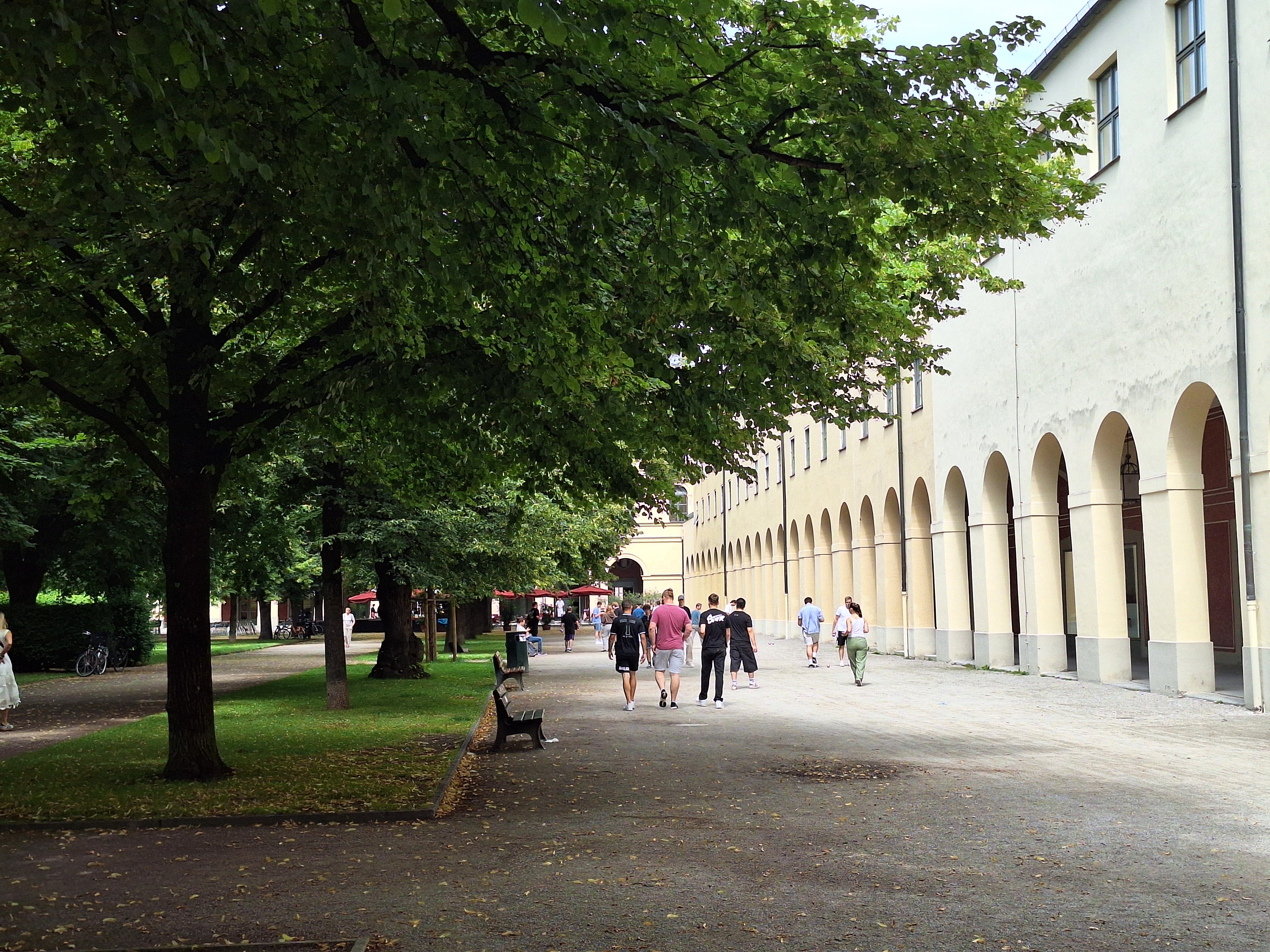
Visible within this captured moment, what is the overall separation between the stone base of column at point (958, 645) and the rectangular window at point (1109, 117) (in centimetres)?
1303

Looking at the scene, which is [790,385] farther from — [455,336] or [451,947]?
[451,947]

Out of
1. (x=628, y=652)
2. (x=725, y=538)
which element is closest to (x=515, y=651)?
(x=628, y=652)

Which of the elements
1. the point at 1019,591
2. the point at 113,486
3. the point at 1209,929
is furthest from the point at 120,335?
the point at 1019,591

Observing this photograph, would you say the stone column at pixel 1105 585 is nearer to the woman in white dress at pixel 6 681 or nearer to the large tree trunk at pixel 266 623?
the woman in white dress at pixel 6 681

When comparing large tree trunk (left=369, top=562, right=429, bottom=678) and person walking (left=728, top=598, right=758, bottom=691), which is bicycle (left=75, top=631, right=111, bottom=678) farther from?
person walking (left=728, top=598, right=758, bottom=691)

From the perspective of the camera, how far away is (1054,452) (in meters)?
26.4

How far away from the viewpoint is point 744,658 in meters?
24.2

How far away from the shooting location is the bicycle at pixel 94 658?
3466 cm

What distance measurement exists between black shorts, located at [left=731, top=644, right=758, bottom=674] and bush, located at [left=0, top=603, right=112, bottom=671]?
792 inches

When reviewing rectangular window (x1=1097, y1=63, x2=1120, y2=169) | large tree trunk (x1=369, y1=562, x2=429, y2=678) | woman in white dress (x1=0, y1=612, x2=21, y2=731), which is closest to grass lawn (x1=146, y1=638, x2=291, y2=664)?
large tree trunk (x1=369, y1=562, x2=429, y2=678)

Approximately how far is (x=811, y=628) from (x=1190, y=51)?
16.4 meters

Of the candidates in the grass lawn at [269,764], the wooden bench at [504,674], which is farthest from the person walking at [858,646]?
the grass lawn at [269,764]

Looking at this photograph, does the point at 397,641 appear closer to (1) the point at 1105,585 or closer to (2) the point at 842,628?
(2) the point at 842,628

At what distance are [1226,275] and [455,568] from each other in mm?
14750
